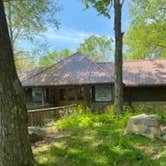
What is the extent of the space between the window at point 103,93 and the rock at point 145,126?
11.4 metres

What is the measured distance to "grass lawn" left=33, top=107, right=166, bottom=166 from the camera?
6969 millimetres

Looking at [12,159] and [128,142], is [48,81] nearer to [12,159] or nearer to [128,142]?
[128,142]

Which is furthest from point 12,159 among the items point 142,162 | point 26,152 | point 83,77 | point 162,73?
point 162,73

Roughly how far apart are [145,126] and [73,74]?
1228 cm

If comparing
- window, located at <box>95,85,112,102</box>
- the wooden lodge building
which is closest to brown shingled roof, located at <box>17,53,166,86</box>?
the wooden lodge building

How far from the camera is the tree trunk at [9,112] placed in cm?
639

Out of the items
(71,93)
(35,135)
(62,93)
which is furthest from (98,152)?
(62,93)

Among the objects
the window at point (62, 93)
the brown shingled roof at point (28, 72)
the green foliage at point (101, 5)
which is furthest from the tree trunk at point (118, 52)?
the brown shingled roof at point (28, 72)

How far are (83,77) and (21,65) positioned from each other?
79.6 feet

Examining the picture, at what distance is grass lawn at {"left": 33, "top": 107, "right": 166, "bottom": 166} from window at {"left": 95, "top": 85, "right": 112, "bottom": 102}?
1015 cm

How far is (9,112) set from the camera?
6414 mm

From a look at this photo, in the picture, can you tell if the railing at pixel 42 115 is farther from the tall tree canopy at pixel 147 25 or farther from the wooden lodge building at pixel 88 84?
the tall tree canopy at pixel 147 25

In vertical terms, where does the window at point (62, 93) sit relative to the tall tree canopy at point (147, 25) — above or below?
below

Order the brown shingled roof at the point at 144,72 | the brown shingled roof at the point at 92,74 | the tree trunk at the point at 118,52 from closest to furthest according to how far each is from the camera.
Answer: the tree trunk at the point at 118,52 < the brown shingled roof at the point at 92,74 < the brown shingled roof at the point at 144,72
